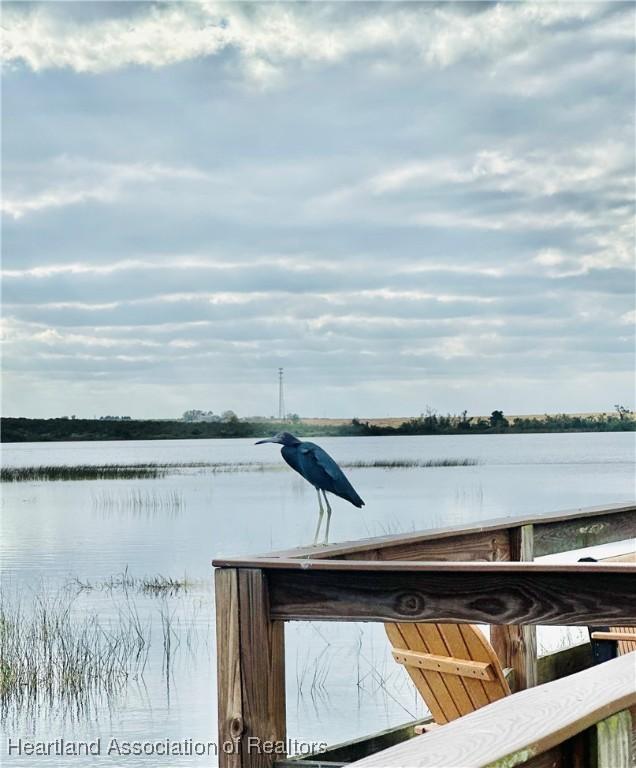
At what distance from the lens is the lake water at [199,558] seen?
9.19m

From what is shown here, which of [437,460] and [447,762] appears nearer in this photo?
[447,762]

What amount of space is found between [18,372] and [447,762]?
53257mm

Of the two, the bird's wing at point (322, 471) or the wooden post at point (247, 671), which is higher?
the bird's wing at point (322, 471)

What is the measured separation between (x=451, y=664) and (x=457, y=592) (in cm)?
82

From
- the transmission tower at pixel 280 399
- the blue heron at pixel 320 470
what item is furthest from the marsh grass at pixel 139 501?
the blue heron at pixel 320 470

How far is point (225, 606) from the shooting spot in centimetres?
295

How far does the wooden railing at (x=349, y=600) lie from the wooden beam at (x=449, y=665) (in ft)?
1.37

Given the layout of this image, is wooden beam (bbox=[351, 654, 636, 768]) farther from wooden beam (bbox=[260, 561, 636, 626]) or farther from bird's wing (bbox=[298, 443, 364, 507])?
bird's wing (bbox=[298, 443, 364, 507])

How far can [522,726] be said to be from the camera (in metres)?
1.17

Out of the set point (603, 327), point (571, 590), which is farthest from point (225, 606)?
point (603, 327)

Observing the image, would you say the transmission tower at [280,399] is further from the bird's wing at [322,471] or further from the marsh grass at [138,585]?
the bird's wing at [322,471]

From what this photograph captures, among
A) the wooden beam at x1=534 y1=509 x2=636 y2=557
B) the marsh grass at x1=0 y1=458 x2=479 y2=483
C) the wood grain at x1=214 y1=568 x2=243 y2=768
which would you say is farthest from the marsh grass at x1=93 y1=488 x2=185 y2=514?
the wood grain at x1=214 y1=568 x2=243 y2=768

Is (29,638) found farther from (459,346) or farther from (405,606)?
(459,346)

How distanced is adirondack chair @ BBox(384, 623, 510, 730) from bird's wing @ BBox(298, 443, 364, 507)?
0.51m
